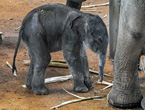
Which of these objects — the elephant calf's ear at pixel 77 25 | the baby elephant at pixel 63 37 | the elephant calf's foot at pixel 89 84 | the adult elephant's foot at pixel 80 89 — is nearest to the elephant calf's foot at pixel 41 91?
the baby elephant at pixel 63 37

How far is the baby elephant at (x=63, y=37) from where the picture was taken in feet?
14.0

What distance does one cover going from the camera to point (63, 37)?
169 inches

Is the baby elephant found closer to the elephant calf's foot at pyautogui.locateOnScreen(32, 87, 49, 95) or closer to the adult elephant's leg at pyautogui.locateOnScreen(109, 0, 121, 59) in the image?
the elephant calf's foot at pyautogui.locateOnScreen(32, 87, 49, 95)

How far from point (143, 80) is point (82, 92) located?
3.25ft

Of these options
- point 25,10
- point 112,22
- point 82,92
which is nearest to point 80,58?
point 82,92

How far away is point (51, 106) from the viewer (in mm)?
3996

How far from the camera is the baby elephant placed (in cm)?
426

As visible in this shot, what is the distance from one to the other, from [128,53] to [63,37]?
0.86 m

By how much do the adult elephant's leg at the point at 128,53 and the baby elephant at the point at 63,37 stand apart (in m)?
0.44

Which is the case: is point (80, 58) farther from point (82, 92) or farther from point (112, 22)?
point (112, 22)

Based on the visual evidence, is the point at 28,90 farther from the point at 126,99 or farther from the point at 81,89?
the point at 126,99

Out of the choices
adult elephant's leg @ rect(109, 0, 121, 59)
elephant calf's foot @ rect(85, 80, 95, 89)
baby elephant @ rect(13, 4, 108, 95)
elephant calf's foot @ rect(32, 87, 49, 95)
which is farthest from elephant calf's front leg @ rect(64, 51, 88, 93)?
adult elephant's leg @ rect(109, 0, 121, 59)

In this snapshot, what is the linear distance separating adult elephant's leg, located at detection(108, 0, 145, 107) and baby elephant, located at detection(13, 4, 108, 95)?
44 centimetres

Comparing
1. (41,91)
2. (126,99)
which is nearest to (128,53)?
(126,99)
